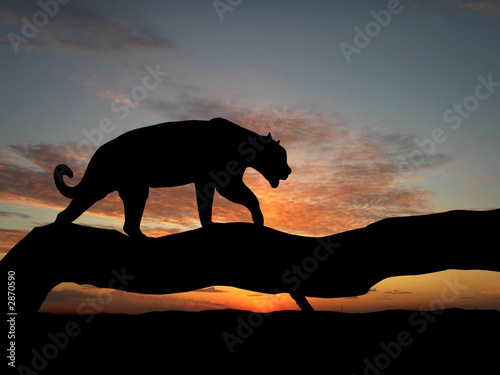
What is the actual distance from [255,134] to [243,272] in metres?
3.00

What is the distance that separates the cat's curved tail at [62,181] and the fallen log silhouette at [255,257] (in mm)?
799

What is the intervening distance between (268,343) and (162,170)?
3.75 metres

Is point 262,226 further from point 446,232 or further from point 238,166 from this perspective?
point 446,232

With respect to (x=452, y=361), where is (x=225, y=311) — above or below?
above

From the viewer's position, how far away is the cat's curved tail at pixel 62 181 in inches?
326

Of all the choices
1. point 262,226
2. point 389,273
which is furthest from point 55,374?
point 389,273

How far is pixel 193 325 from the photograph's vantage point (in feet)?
20.8

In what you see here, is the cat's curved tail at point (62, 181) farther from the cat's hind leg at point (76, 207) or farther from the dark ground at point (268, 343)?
the dark ground at point (268, 343)

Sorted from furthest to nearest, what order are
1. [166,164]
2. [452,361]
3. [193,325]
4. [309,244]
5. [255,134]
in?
[255,134], [166,164], [309,244], [193,325], [452,361]

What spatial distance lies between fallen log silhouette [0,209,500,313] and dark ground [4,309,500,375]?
64 cm
